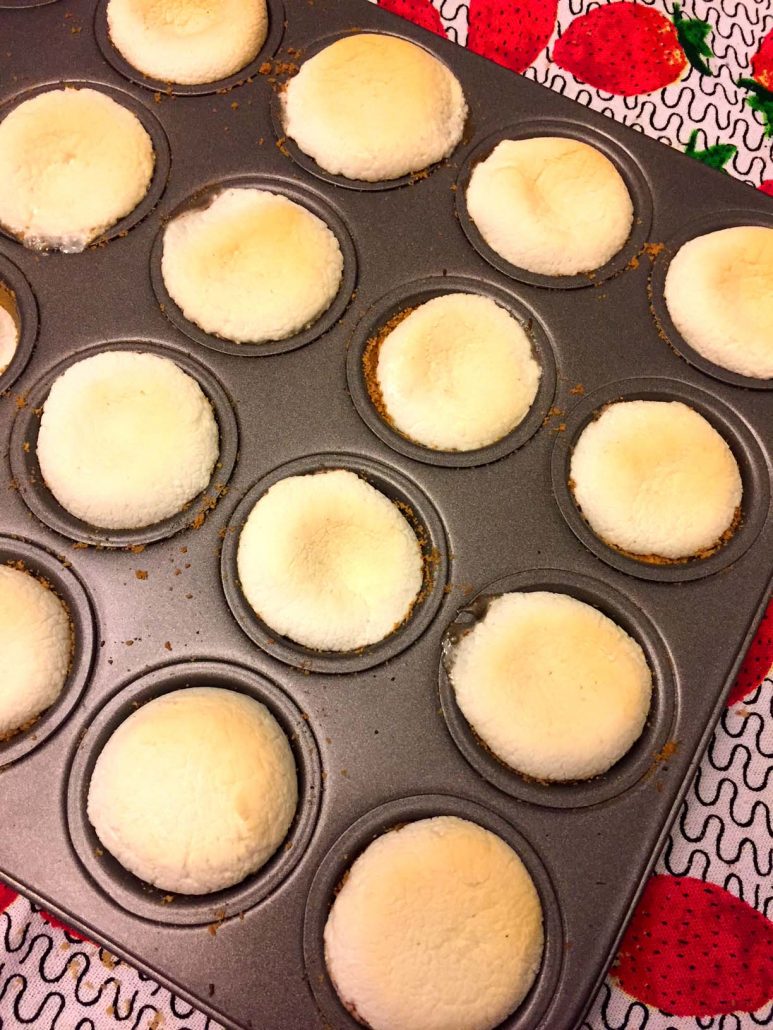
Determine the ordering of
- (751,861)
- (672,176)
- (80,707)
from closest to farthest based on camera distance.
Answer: (80,707), (751,861), (672,176)

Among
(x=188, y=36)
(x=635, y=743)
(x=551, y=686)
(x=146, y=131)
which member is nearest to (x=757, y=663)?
(x=635, y=743)

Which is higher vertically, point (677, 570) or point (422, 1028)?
point (677, 570)

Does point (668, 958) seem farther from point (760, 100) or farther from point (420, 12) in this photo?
point (420, 12)

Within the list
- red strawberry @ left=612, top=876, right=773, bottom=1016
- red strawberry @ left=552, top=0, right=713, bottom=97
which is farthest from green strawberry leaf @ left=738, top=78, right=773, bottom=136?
red strawberry @ left=612, top=876, right=773, bottom=1016

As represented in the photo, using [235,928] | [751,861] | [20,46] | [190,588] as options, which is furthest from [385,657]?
[20,46]

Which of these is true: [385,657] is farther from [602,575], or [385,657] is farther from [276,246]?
[276,246]

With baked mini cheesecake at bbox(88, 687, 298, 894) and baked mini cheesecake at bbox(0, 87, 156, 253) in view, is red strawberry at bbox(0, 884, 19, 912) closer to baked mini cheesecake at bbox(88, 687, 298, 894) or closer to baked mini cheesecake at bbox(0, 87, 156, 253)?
baked mini cheesecake at bbox(88, 687, 298, 894)

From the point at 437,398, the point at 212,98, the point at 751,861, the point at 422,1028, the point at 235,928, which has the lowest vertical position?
the point at 751,861

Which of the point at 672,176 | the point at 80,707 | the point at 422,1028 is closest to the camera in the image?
the point at 422,1028
